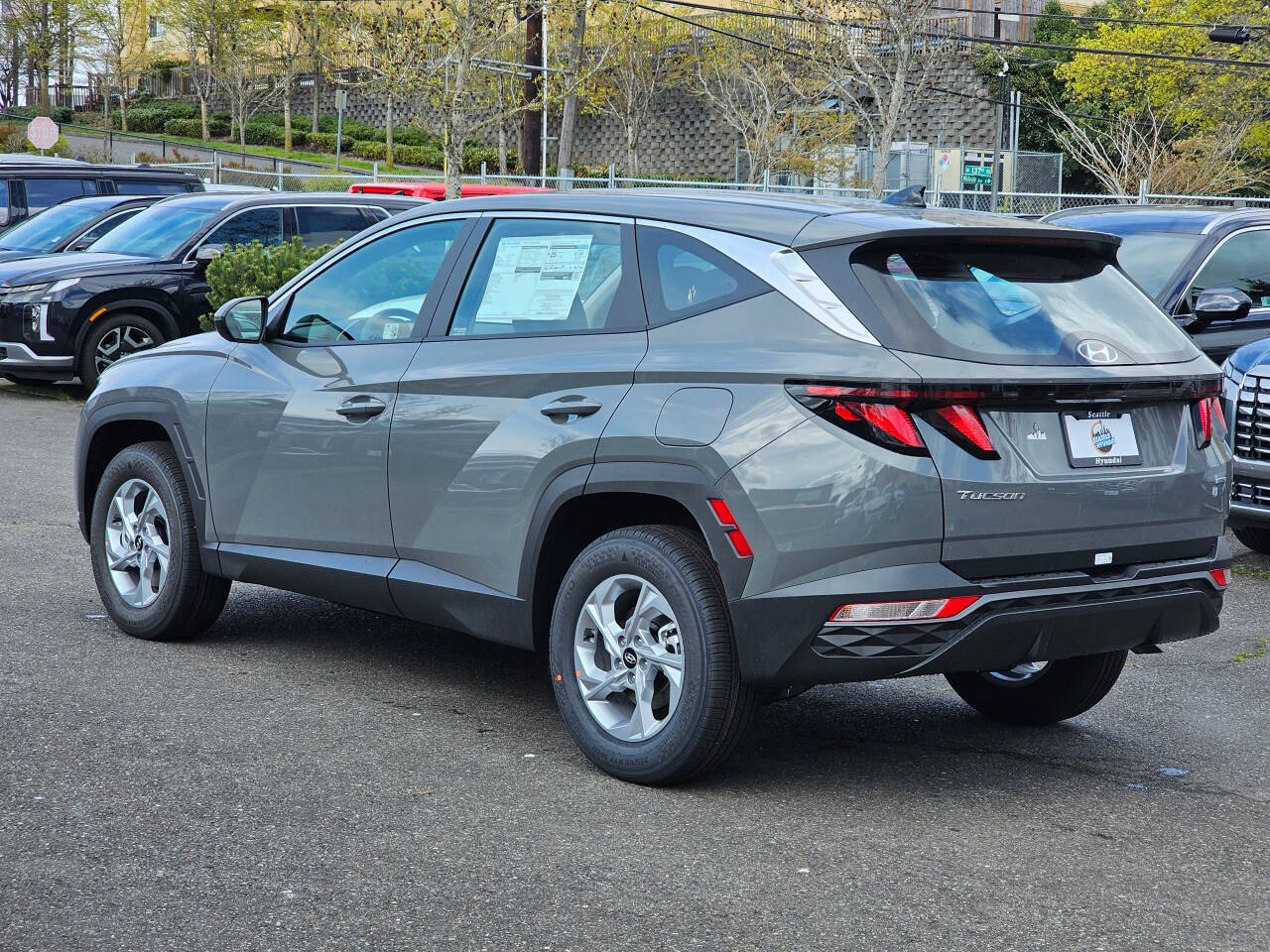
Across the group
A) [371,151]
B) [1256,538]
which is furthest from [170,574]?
[371,151]

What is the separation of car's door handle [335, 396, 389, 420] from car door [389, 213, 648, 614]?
10 cm

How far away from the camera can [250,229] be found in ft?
50.4

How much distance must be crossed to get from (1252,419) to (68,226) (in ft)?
44.6

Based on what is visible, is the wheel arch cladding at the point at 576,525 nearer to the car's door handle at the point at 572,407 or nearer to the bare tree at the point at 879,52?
the car's door handle at the point at 572,407

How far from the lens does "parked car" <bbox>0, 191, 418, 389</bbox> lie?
14.2m

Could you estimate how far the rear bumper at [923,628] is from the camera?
4.10 meters

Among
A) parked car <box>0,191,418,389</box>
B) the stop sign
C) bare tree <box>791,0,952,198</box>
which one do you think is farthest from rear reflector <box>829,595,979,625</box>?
the stop sign

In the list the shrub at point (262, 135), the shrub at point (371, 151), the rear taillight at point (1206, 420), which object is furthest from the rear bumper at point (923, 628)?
the shrub at point (262, 135)

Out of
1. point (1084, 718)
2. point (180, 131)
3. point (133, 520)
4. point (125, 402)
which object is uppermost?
point (180, 131)

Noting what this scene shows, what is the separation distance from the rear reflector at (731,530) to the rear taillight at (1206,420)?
1426 mm

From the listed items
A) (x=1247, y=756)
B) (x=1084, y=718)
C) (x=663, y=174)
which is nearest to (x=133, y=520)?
(x=1084, y=718)

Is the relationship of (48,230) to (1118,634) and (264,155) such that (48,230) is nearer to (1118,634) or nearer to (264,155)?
(1118,634)

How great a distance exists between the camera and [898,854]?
13.5 feet

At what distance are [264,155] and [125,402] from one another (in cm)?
5142
